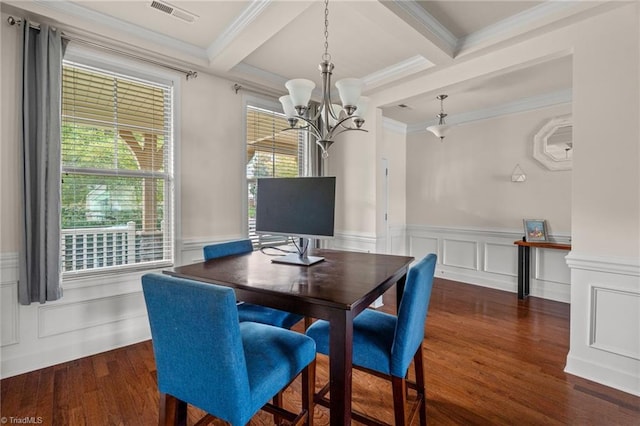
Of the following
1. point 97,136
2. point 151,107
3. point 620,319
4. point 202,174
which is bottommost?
point 620,319

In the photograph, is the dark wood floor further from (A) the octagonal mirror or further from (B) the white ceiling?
(B) the white ceiling

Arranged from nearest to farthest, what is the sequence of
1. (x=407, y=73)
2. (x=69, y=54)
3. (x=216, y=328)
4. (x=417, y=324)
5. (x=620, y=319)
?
1. (x=216, y=328)
2. (x=417, y=324)
3. (x=620, y=319)
4. (x=69, y=54)
5. (x=407, y=73)

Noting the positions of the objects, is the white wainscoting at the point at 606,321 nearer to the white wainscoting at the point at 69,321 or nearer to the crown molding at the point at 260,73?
the crown molding at the point at 260,73

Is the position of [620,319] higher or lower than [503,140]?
lower

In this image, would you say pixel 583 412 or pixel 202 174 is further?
pixel 202 174

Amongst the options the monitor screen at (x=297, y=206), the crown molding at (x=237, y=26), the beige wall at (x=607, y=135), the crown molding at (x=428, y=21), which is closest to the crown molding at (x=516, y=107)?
the beige wall at (x=607, y=135)

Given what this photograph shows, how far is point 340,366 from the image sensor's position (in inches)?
46.3

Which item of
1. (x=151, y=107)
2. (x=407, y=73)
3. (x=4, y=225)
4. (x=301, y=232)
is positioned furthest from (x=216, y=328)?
(x=407, y=73)

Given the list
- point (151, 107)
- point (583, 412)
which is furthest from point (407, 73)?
point (583, 412)

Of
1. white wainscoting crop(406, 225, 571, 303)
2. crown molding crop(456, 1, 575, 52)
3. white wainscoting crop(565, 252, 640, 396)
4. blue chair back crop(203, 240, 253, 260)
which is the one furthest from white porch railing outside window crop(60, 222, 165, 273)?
white wainscoting crop(406, 225, 571, 303)

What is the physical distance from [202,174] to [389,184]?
323cm

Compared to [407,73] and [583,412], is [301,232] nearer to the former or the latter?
[583,412]

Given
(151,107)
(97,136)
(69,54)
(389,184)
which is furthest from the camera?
(389,184)

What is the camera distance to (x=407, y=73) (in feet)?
10.4
